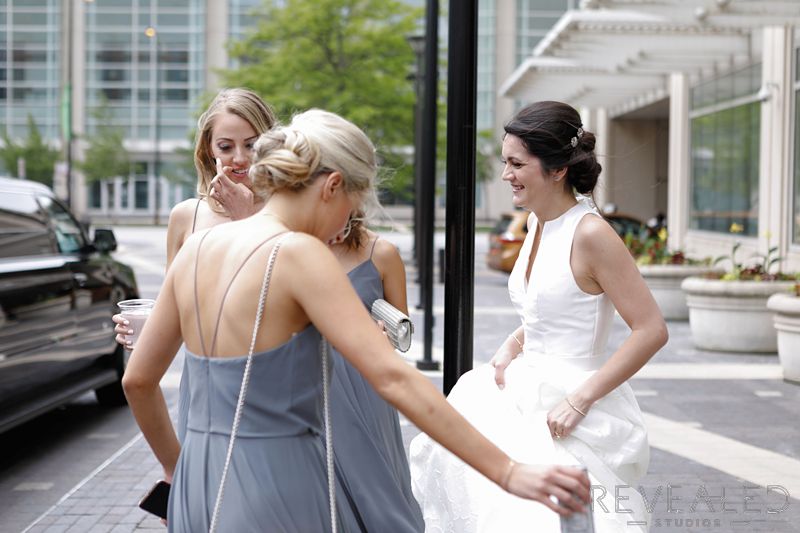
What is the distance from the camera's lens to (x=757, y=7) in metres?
14.8

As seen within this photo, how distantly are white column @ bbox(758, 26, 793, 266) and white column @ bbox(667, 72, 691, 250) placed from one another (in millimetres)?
6253

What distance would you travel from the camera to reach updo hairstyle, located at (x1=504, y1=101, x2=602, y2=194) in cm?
342

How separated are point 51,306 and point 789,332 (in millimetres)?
6577

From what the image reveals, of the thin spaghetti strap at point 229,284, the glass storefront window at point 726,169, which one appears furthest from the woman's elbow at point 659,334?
the glass storefront window at point 726,169

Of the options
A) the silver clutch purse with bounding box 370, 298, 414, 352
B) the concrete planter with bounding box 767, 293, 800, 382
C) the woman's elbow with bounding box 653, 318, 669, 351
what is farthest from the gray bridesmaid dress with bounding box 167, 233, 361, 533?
the concrete planter with bounding box 767, 293, 800, 382

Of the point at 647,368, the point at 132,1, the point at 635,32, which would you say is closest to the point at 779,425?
the point at 647,368

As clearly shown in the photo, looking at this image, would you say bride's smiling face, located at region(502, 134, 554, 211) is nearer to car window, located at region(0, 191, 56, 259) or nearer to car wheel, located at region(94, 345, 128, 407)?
car window, located at region(0, 191, 56, 259)

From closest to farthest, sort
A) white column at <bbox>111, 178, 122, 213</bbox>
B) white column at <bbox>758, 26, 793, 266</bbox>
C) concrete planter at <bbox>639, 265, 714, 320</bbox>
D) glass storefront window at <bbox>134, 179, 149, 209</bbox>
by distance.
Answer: concrete planter at <bbox>639, 265, 714, 320</bbox>, white column at <bbox>758, 26, 793, 266</bbox>, white column at <bbox>111, 178, 122, 213</bbox>, glass storefront window at <bbox>134, 179, 149, 209</bbox>

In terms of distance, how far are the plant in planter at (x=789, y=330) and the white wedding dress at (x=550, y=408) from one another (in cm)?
709

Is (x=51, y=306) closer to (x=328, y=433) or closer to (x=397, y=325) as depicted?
(x=397, y=325)

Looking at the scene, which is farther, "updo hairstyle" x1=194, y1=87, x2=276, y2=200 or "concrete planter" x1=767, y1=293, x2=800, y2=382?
"concrete planter" x1=767, y1=293, x2=800, y2=382

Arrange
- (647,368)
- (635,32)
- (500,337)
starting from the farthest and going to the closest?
(635,32), (500,337), (647,368)

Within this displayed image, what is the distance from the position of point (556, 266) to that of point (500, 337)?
10171mm

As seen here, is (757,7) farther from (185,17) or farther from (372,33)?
(185,17)
